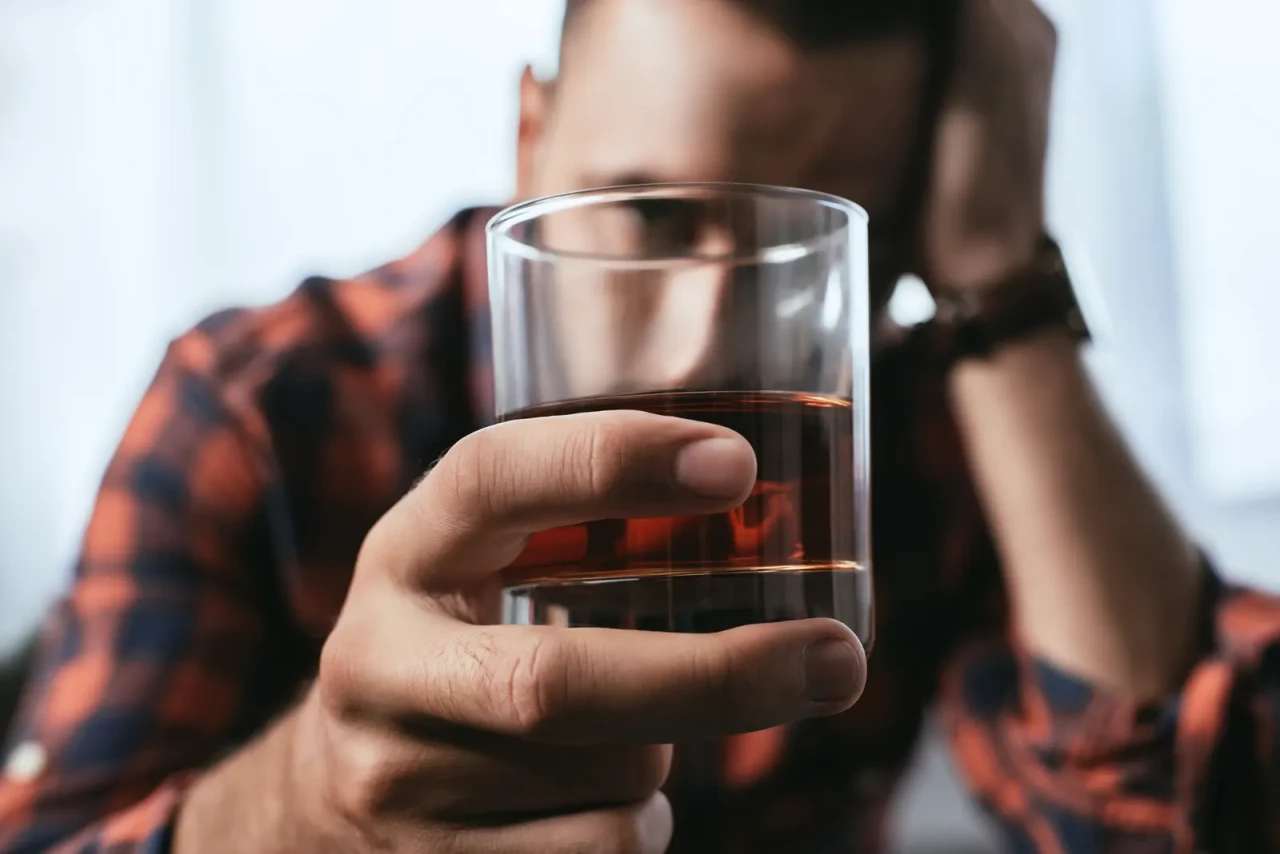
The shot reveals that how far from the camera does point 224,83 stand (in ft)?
3.23

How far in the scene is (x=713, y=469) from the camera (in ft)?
0.74

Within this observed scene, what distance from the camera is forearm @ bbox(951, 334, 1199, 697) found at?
620mm

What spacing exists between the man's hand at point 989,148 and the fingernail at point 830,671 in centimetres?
29

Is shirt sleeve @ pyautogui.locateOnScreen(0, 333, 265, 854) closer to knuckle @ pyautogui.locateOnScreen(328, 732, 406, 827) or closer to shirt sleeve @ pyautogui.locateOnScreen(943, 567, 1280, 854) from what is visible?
knuckle @ pyautogui.locateOnScreen(328, 732, 406, 827)

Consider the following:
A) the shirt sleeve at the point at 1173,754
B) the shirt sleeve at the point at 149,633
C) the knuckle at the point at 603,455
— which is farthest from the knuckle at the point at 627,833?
the shirt sleeve at the point at 1173,754

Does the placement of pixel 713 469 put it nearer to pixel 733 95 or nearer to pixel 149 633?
pixel 733 95

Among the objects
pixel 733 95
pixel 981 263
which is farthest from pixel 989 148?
pixel 733 95

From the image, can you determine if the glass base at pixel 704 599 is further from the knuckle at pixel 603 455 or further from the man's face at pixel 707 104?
the man's face at pixel 707 104

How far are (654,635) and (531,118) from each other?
30 cm

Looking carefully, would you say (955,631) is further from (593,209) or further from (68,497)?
(68,497)

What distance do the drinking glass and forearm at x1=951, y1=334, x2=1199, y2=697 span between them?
1.22ft

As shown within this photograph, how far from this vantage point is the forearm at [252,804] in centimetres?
33

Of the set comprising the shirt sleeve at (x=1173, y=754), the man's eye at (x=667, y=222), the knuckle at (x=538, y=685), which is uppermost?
the man's eye at (x=667, y=222)

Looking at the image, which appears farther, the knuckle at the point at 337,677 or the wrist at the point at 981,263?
the wrist at the point at 981,263
